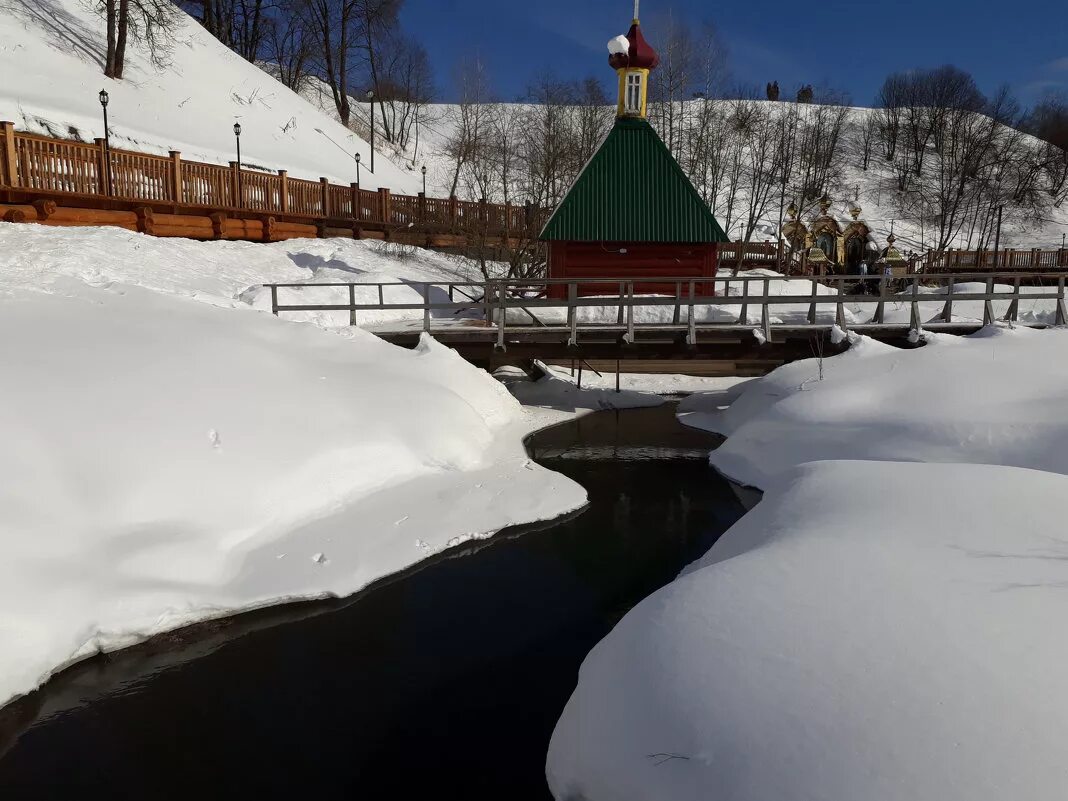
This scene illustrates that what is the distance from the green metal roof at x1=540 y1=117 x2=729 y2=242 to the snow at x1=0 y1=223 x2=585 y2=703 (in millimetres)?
7597

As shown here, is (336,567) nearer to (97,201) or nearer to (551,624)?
(551,624)

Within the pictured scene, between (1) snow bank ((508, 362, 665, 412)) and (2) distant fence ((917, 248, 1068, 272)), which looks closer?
(1) snow bank ((508, 362, 665, 412))

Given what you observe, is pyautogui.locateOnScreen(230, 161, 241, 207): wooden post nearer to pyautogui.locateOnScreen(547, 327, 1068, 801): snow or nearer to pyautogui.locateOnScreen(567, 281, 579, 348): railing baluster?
pyautogui.locateOnScreen(567, 281, 579, 348): railing baluster

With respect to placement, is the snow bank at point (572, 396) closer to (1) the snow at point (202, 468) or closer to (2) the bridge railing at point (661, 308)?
(2) the bridge railing at point (661, 308)

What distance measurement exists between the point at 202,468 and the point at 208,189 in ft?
48.8

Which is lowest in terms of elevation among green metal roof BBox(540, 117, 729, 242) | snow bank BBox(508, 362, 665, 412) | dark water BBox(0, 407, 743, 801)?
dark water BBox(0, 407, 743, 801)

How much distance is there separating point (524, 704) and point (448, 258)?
2281 cm

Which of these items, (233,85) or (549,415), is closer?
(549,415)

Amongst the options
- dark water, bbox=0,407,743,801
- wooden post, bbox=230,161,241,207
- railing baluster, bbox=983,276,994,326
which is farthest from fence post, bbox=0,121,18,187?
railing baluster, bbox=983,276,994,326

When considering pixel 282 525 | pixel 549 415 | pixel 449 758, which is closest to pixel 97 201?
pixel 549 415

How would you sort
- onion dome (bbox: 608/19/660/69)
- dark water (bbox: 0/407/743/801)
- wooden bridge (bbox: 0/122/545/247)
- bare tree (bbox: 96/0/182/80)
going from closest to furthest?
dark water (bbox: 0/407/743/801), wooden bridge (bbox: 0/122/545/247), onion dome (bbox: 608/19/660/69), bare tree (bbox: 96/0/182/80)

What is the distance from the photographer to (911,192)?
59.4 m

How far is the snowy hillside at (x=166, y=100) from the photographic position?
80.0 feet

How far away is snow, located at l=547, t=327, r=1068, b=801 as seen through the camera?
11.9 ft
